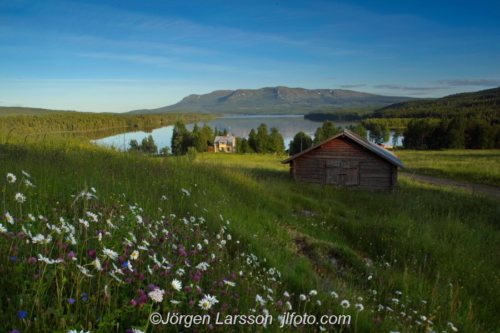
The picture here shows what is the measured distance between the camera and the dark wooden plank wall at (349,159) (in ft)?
77.3

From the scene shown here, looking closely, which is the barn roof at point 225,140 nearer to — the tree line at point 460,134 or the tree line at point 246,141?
the tree line at point 246,141

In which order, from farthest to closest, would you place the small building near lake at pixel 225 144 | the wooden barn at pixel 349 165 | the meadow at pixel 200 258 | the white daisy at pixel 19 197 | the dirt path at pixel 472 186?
the small building near lake at pixel 225 144 < the dirt path at pixel 472 186 < the wooden barn at pixel 349 165 < the white daisy at pixel 19 197 < the meadow at pixel 200 258

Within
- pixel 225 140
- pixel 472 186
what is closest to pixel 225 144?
pixel 225 140

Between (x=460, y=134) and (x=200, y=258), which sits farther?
(x=460, y=134)

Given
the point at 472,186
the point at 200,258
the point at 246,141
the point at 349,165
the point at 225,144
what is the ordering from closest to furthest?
the point at 200,258 < the point at 349,165 < the point at 472,186 < the point at 246,141 < the point at 225,144

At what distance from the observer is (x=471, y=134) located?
286 feet

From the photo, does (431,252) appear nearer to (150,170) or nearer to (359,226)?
(359,226)

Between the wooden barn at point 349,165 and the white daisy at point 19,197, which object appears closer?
the white daisy at point 19,197

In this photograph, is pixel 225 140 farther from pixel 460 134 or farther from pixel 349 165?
pixel 349 165

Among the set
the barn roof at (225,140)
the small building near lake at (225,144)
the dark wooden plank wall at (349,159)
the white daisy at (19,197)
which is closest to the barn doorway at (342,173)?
the dark wooden plank wall at (349,159)

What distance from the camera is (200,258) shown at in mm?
3975

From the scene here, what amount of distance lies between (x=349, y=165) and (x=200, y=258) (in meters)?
21.8

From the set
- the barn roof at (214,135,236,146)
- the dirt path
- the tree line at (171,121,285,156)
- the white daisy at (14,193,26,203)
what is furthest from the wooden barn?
the barn roof at (214,135,236,146)

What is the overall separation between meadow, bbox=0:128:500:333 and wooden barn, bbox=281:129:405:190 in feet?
35.3
